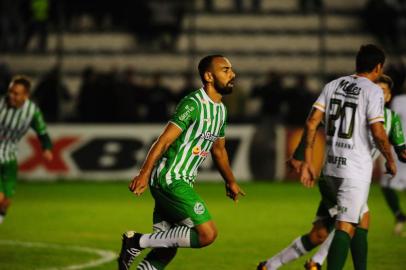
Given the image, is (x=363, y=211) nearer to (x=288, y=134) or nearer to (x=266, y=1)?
(x=288, y=134)

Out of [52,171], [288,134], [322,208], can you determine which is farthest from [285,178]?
[322,208]

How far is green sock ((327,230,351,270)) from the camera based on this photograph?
8.06m

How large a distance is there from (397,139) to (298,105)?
13.0 m

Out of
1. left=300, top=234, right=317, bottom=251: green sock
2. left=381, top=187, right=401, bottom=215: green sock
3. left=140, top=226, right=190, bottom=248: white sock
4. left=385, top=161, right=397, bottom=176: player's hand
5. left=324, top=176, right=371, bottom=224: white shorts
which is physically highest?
left=385, top=161, right=397, bottom=176: player's hand

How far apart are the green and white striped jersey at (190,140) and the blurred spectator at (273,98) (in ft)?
45.2

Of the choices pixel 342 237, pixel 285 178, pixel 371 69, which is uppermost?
pixel 371 69

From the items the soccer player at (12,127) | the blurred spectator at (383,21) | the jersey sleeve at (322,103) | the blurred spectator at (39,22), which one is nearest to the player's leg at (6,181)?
the soccer player at (12,127)

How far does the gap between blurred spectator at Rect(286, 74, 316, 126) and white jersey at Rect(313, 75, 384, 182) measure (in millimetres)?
13296

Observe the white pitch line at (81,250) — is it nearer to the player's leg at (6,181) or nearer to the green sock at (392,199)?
the player's leg at (6,181)

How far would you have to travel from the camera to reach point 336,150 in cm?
822

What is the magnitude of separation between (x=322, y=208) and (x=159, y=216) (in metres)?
1.40

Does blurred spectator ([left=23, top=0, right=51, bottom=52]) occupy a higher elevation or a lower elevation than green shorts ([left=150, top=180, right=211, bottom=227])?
lower

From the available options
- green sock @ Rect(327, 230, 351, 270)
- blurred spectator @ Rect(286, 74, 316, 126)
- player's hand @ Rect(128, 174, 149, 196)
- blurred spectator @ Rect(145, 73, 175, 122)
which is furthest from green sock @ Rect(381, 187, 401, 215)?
blurred spectator @ Rect(145, 73, 175, 122)

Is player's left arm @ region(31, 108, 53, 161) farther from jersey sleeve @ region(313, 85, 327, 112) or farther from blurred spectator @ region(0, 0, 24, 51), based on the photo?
blurred spectator @ region(0, 0, 24, 51)
